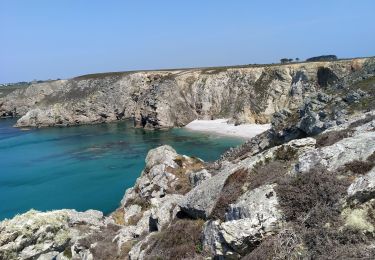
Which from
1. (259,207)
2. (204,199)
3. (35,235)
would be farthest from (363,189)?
(35,235)

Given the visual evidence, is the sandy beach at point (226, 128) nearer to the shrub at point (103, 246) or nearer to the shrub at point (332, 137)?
the shrub at point (103, 246)

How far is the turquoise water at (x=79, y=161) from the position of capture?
2035 inches

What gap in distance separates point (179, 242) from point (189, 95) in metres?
110

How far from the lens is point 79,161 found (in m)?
73.6

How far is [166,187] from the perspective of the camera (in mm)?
33344

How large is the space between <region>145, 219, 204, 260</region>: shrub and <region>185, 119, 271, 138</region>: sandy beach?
69.8 meters

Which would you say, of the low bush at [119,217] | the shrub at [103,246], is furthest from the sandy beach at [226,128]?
the shrub at [103,246]

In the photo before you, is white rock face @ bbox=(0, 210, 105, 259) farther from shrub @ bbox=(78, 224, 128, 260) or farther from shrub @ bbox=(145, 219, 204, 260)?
shrub @ bbox=(145, 219, 204, 260)

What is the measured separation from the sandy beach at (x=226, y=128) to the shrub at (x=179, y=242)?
229 ft

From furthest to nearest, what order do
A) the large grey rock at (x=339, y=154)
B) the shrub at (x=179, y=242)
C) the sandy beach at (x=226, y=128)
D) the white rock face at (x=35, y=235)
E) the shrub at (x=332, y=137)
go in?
the sandy beach at (x=226, y=128)
the white rock face at (x=35, y=235)
the shrub at (x=332, y=137)
the shrub at (x=179, y=242)
the large grey rock at (x=339, y=154)

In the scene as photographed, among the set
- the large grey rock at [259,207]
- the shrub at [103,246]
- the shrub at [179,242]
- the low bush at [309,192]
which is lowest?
the shrub at [103,246]

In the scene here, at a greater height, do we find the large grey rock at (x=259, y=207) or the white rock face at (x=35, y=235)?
the large grey rock at (x=259, y=207)

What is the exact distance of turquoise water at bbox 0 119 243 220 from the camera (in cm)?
5169

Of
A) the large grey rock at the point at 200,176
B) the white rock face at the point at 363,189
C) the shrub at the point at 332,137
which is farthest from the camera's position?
the large grey rock at the point at 200,176
